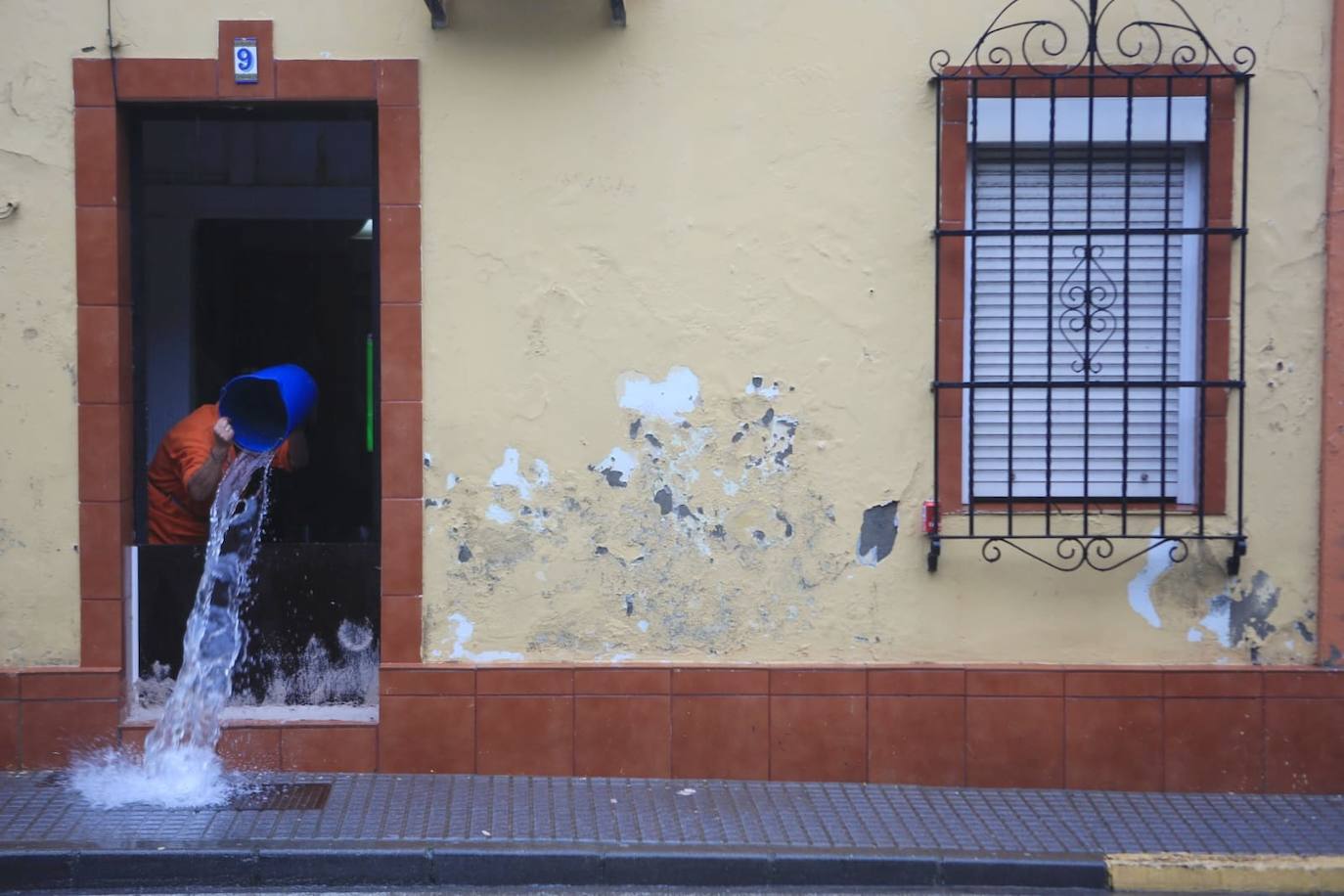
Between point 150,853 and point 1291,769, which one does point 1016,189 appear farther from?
point 150,853

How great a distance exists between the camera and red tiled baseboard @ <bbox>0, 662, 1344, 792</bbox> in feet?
21.6

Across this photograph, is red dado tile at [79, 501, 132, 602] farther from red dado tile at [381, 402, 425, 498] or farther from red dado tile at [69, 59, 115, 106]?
red dado tile at [69, 59, 115, 106]

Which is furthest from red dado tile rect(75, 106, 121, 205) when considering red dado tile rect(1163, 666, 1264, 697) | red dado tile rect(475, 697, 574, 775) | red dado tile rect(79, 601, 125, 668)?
red dado tile rect(1163, 666, 1264, 697)

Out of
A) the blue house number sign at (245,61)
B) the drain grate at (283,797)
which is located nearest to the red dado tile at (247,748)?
the drain grate at (283,797)

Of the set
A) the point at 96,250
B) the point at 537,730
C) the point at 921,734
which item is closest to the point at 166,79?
the point at 96,250

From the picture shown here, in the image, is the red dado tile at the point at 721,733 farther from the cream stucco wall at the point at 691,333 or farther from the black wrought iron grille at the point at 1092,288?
the black wrought iron grille at the point at 1092,288

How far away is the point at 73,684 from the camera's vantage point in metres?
6.55

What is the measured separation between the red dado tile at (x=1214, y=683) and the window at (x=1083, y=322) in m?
0.81

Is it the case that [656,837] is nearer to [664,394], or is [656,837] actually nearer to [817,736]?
[817,736]

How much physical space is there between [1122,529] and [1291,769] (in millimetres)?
1342

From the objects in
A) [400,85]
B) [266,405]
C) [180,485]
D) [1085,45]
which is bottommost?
[180,485]

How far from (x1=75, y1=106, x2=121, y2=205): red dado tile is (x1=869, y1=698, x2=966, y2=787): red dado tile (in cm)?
422

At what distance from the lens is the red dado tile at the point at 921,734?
659 centimetres

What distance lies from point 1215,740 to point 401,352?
4.13 metres
